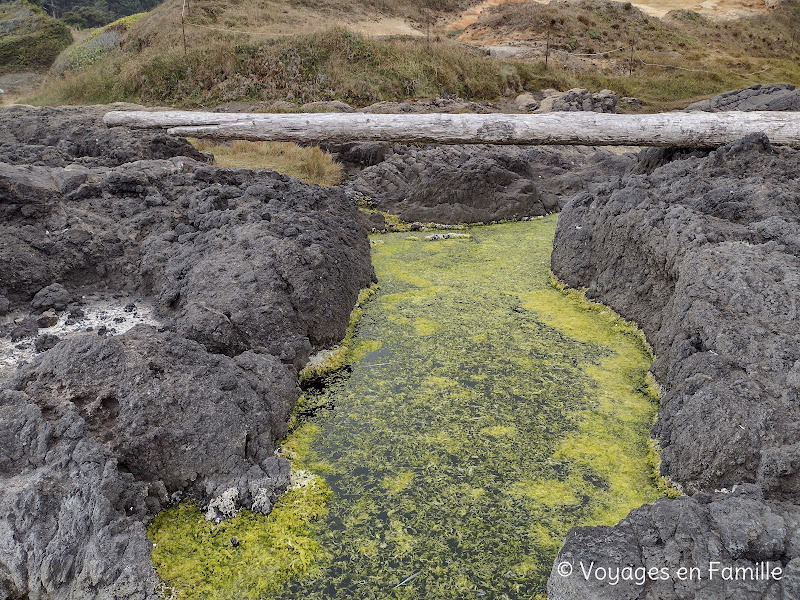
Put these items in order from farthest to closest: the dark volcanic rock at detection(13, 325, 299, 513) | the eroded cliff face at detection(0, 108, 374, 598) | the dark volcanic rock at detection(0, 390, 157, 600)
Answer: the dark volcanic rock at detection(13, 325, 299, 513)
the eroded cliff face at detection(0, 108, 374, 598)
the dark volcanic rock at detection(0, 390, 157, 600)

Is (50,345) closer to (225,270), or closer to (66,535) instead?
(225,270)

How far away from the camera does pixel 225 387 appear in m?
3.58

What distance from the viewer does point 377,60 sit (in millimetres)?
19703

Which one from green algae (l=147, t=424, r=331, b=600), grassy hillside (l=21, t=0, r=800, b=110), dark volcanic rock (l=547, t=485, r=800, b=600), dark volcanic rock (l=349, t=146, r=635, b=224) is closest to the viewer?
dark volcanic rock (l=547, t=485, r=800, b=600)

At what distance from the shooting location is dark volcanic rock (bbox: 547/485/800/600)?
7.13 ft

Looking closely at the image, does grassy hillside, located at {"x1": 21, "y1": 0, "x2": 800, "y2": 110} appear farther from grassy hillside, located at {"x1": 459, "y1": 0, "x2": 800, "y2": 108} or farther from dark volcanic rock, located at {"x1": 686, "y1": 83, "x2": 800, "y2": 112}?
dark volcanic rock, located at {"x1": 686, "y1": 83, "x2": 800, "y2": 112}

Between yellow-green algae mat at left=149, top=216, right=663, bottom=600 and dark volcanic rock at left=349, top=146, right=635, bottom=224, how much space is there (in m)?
3.62

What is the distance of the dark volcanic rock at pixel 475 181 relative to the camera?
9.42m

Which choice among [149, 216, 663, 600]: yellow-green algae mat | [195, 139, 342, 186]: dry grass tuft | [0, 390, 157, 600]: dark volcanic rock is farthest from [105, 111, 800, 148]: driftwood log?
[0, 390, 157, 600]: dark volcanic rock

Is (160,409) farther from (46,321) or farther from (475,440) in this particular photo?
(475,440)

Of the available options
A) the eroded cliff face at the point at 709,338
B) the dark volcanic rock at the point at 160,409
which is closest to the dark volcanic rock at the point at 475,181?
the eroded cliff face at the point at 709,338

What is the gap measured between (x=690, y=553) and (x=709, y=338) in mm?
1908

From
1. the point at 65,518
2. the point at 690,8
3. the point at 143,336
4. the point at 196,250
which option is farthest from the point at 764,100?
the point at 690,8

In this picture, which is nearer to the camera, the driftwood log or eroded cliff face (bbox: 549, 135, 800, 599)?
eroded cliff face (bbox: 549, 135, 800, 599)
